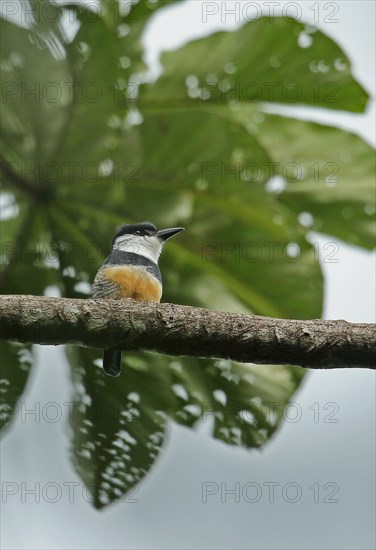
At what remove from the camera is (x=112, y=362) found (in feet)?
12.9

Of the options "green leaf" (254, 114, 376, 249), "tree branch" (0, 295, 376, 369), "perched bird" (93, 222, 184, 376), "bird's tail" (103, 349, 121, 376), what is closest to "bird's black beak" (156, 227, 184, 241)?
"perched bird" (93, 222, 184, 376)

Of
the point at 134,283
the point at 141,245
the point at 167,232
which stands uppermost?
the point at 167,232

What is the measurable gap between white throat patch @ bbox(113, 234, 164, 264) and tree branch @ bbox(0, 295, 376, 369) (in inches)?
56.2

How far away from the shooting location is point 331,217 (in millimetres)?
4676

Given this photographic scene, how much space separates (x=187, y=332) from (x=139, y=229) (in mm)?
1634

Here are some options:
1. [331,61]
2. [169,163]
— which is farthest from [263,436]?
[331,61]

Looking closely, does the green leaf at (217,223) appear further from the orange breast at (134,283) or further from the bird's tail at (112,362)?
the bird's tail at (112,362)

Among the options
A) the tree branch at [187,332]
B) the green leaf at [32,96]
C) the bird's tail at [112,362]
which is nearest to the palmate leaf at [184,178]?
the green leaf at [32,96]

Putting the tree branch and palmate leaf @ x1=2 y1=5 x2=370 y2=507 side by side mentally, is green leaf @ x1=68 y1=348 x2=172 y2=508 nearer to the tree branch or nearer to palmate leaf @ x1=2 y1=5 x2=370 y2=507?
palmate leaf @ x1=2 y1=5 x2=370 y2=507

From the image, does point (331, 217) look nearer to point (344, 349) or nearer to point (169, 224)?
point (169, 224)

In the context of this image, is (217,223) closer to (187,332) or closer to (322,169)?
(322,169)

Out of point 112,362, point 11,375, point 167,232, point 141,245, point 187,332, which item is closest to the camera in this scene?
point 187,332

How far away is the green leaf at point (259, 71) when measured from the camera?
4387 mm

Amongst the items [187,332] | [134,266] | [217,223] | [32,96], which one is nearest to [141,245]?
[134,266]
